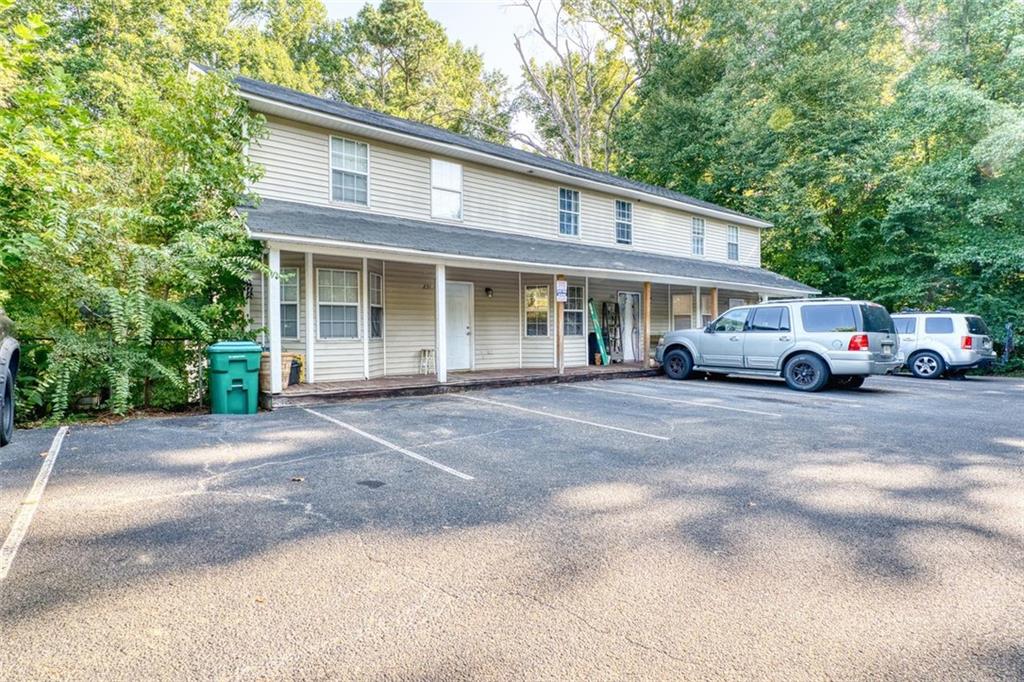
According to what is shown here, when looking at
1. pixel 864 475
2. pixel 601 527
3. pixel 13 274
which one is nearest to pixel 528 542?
pixel 601 527

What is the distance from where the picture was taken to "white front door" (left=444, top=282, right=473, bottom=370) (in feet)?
43.1

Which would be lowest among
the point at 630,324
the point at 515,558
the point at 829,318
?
the point at 515,558

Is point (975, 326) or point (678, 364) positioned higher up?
point (975, 326)

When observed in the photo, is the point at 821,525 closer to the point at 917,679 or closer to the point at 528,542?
the point at 917,679

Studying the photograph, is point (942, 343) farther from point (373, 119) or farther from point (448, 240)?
point (373, 119)

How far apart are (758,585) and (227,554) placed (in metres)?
3.00

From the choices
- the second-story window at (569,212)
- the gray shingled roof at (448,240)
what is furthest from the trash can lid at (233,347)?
the second-story window at (569,212)

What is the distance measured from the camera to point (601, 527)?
369 cm

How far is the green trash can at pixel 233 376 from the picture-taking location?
8.12 m

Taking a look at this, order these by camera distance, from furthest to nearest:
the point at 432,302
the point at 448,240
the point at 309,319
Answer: the point at 432,302, the point at 448,240, the point at 309,319

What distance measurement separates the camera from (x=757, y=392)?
11.0 metres

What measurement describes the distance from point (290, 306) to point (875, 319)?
11.5m

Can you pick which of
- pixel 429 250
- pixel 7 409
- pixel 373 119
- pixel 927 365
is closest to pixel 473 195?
pixel 373 119

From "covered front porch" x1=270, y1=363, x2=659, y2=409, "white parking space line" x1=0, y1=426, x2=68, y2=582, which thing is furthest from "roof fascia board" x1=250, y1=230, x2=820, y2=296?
"white parking space line" x1=0, y1=426, x2=68, y2=582
